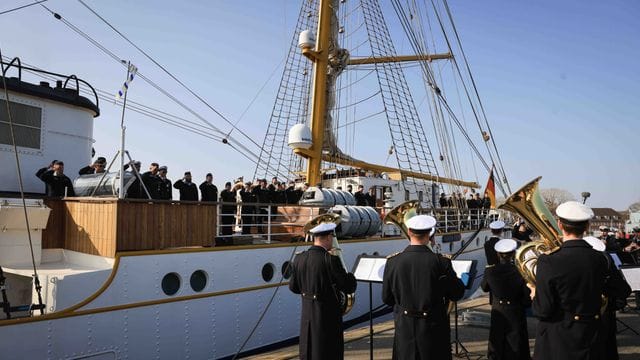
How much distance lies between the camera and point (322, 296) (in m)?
5.08

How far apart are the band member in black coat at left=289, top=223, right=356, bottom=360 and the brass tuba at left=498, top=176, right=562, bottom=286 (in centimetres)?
184

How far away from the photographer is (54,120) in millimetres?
9578

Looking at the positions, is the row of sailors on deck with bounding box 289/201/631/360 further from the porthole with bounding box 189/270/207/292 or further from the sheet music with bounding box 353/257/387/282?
the porthole with bounding box 189/270/207/292

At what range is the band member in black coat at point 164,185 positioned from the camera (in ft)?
30.4

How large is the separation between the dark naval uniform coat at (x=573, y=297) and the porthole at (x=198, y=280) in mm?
6085

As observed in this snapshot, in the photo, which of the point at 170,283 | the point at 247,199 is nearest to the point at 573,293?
the point at 170,283

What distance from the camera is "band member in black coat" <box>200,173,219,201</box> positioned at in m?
10.7

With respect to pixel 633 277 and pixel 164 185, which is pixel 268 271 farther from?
pixel 633 277

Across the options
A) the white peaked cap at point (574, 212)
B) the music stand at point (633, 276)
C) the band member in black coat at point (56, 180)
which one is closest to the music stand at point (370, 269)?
the white peaked cap at point (574, 212)

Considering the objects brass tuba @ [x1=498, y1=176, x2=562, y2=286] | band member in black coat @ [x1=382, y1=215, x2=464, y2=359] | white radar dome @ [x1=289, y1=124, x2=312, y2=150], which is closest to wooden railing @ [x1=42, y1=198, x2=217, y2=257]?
band member in black coat @ [x1=382, y1=215, x2=464, y2=359]

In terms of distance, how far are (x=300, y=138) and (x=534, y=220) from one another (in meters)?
9.51

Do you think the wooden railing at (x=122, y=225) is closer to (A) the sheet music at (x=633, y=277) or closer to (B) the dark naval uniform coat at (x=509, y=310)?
(B) the dark naval uniform coat at (x=509, y=310)

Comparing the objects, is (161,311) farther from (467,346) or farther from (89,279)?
(467,346)

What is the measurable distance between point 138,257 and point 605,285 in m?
6.36
